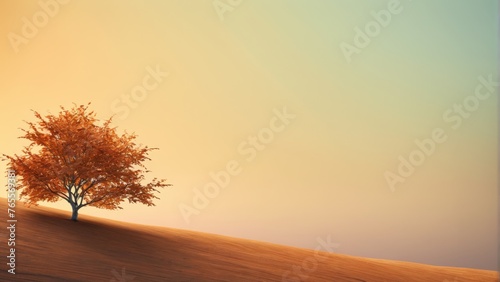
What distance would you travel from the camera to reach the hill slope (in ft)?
32.4

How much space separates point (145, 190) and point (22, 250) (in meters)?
5.54

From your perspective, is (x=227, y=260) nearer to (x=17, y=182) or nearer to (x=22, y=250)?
(x=22, y=250)

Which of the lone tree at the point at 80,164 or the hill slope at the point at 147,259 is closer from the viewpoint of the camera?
the hill slope at the point at 147,259

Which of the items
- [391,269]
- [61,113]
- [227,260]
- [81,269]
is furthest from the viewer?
[391,269]

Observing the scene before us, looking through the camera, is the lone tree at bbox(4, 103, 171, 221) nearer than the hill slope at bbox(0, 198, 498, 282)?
No

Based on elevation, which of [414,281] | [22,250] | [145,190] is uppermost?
[145,190]

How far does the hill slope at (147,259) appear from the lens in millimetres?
9883

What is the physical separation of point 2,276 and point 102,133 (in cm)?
781

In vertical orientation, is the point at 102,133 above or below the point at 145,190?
above

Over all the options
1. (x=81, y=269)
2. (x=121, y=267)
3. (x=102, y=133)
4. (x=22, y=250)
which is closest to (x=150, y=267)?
(x=121, y=267)

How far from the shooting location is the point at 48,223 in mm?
14094

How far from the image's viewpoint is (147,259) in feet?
39.8

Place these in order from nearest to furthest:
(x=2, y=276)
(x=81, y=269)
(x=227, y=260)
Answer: (x=2, y=276)
(x=81, y=269)
(x=227, y=260)

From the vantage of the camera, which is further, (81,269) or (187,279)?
(187,279)
